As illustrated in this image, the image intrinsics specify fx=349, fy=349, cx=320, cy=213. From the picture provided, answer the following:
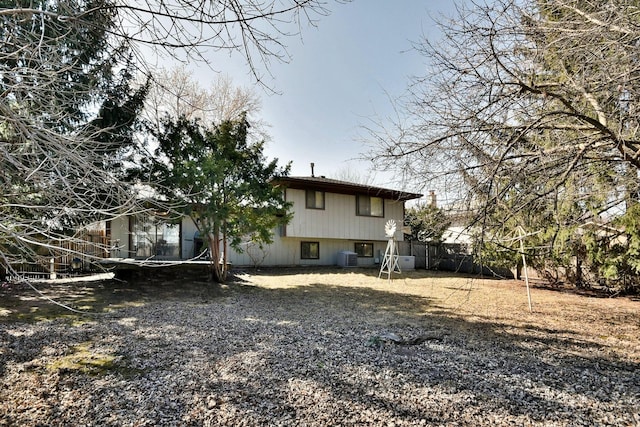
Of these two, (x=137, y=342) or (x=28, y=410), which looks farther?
(x=137, y=342)

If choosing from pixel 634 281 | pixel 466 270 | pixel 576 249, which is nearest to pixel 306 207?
pixel 466 270

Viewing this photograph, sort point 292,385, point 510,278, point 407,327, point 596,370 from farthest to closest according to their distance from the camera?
point 510,278 < point 407,327 < point 596,370 < point 292,385

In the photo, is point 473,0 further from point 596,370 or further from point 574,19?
point 596,370

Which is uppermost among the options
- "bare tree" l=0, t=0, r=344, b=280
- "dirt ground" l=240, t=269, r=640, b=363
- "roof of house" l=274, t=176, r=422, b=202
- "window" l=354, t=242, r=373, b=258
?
"roof of house" l=274, t=176, r=422, b=202

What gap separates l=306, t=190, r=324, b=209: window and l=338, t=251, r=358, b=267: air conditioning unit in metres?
2.58

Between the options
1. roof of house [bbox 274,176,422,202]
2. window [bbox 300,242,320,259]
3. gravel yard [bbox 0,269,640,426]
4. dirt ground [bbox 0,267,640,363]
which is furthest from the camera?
window [bbox 300,242,320,259]

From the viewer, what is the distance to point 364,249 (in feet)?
58.7

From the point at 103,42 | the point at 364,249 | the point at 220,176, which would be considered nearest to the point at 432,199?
the point at 103,42

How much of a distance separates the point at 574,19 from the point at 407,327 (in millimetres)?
4586

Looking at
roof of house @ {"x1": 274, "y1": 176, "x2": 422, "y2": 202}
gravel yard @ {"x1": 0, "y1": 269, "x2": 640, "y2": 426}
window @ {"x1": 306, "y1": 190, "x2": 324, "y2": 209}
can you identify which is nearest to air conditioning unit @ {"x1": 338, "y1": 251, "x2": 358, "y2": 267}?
window @ {"x1": 306, "y1": 190, "x2": 324, "y2": 209}

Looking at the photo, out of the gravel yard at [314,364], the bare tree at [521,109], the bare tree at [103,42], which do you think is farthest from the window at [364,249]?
the bare tree at [103,42]

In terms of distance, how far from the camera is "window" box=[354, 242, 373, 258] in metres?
17.7

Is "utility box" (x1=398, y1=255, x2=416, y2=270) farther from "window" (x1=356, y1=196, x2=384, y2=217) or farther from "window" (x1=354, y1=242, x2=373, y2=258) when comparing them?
"window" (x1=356, y1=196, x2=384, y2=217)

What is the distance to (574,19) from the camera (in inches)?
155
